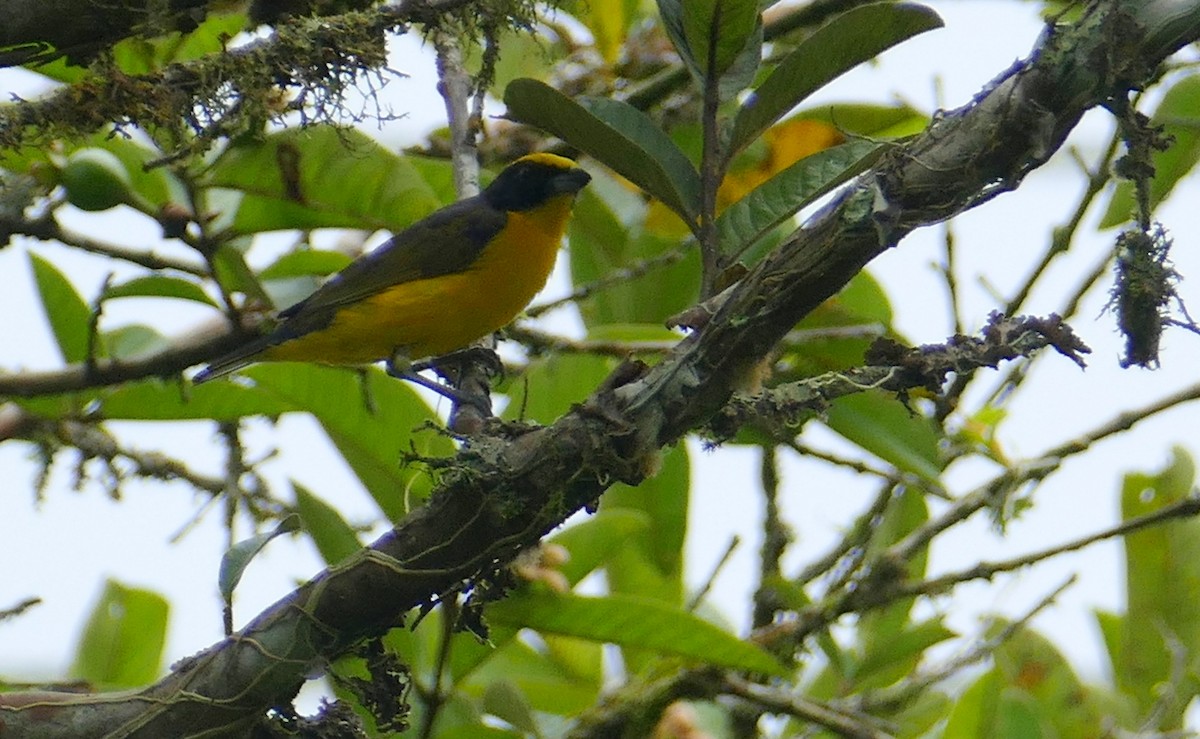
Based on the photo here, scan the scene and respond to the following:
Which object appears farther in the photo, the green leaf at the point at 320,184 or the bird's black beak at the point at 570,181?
the bird's black beak at the point at 570,181

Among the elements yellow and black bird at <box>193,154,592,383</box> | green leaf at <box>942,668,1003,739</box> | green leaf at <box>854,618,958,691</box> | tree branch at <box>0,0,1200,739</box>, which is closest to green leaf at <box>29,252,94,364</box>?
yellow and black bird at <box>193,154,592,383</box>

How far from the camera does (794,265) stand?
6.57 feet

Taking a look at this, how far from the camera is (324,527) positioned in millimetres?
3029

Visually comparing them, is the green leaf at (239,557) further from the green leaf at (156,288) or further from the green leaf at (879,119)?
the green leaf at (879,119)

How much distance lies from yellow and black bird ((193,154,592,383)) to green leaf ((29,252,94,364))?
2.00 feet

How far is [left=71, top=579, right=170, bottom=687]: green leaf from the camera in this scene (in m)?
4.14

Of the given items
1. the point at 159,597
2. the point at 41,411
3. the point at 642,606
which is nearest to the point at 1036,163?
the point at 642,606

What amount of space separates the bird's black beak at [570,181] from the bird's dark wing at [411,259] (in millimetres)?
227

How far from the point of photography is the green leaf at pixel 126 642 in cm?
414

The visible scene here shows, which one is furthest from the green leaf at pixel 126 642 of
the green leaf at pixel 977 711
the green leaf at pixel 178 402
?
the green leaf at pixel 977 711

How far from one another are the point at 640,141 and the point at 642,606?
1.02 m

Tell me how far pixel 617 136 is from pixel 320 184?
1.39m

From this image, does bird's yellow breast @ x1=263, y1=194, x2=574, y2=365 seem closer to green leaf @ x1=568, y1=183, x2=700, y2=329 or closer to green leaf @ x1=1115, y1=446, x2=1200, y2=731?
green leaf @ x1=568, y1=183, x2=700, y2=329

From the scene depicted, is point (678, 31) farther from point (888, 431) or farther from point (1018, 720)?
point (1018, 720)
